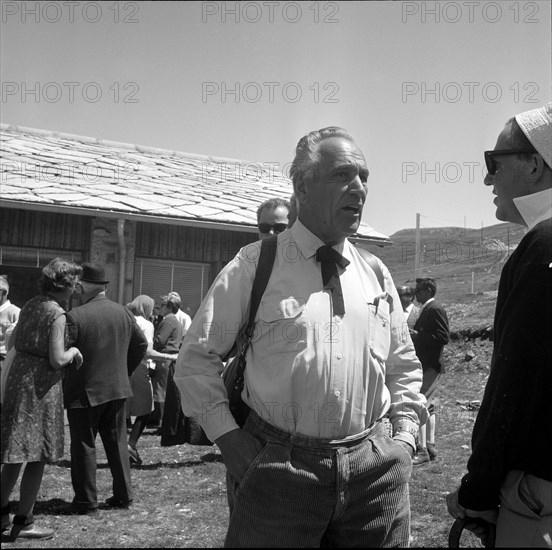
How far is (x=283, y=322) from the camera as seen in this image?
7.73ft

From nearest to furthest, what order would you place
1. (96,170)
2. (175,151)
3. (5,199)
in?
(5,199) < (96,170) < (175,151)

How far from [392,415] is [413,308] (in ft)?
23.3

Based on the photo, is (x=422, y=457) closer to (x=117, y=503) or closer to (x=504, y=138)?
(x=117, y=503)

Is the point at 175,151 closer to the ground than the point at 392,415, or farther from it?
farther from it

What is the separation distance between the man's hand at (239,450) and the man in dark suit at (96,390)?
353cm

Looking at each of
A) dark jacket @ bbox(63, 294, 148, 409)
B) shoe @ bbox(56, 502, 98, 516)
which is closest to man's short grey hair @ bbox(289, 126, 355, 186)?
dark jacket @ bbox(63, 294, 148, 409)

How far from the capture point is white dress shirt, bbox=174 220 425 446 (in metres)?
2.30

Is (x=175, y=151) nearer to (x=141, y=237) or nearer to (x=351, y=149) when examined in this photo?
(x=141, y=237)

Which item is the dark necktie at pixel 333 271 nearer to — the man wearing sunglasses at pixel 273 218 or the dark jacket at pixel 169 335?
the man wearing sunglasses at pixel 273 218

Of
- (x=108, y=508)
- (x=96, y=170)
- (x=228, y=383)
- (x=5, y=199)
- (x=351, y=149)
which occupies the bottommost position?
(x=108, y=508)

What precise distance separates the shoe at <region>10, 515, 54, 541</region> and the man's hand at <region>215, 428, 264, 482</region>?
3228mm

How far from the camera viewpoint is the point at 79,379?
18.1ft

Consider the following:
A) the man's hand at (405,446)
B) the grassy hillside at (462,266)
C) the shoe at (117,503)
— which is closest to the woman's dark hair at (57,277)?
the shoe at (117,503)

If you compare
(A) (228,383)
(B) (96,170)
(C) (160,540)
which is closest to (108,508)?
(C) (160,540)
